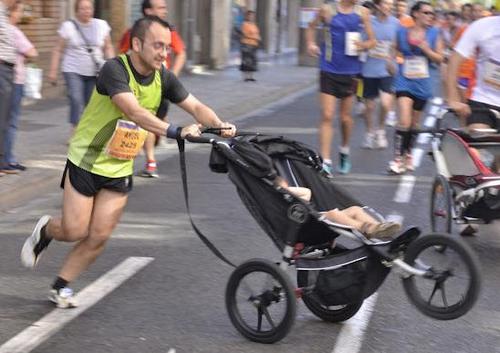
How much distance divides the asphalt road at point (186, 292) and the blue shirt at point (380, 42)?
8.65 ft

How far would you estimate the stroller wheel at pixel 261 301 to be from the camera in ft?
15.0

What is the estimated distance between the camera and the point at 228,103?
16.1 meters

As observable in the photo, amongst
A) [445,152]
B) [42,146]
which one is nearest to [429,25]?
[445,152]

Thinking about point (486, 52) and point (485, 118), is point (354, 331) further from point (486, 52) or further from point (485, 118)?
point (486, 52)

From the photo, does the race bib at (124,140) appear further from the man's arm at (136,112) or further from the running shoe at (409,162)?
the running shoe at (409,162)

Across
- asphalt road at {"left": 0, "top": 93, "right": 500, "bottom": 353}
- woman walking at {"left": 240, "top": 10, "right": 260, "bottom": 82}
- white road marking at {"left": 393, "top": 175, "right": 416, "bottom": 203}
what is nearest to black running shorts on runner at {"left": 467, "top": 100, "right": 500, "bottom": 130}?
asphalt road at {"left": 0, "top": 93, "right": 500, "bottom": 353}

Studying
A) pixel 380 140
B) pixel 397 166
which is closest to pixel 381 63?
pixel 380 140

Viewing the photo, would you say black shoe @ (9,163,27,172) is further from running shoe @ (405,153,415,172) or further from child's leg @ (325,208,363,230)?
child's leg @ (325,208,363,230)

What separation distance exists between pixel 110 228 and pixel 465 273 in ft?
6.60

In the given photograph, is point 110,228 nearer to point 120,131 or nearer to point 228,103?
point 120,131

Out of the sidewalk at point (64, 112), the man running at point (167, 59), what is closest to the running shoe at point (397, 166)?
the man running at point (167, 59)

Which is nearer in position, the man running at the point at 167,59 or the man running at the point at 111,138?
the man running at the point at 111,138

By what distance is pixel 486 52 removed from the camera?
6863mm

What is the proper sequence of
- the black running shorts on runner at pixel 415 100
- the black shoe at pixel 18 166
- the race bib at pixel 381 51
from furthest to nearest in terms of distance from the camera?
1. the race bib at pixel 381 51
2. the black running shorts on runner at pixel 415 100
3. the black shoe at pixel 18 166
